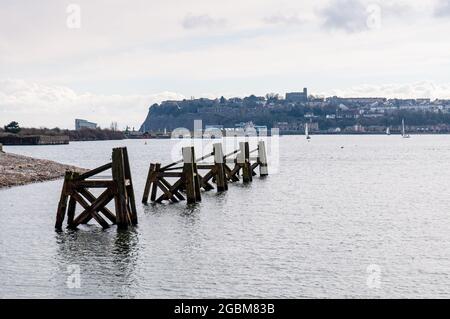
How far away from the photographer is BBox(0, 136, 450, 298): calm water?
863 inches

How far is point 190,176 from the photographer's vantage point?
41.7m

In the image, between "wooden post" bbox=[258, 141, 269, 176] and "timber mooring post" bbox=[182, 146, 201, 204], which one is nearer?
"timber mooring post" bbox=[182, 146, 201, 204]

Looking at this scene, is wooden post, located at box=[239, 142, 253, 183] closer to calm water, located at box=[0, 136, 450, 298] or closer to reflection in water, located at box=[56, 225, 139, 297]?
calm water, located at box=[0, 136, 450, 298]

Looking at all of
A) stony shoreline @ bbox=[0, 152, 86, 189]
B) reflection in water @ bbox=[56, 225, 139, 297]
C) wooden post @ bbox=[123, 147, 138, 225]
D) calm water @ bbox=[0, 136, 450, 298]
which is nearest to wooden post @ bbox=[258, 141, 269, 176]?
stony shoreline @ bbox=[0, 152, 86, 189]

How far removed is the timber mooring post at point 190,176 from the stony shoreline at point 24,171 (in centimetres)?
1508

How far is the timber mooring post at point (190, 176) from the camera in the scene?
4128cm

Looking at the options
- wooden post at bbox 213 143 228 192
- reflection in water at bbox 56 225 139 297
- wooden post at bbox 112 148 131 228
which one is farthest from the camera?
wooden post at bbox 213 143 228 192

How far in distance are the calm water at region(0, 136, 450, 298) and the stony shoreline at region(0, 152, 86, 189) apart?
8948mm

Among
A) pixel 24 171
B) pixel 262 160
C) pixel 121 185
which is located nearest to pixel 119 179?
pixel 121 185

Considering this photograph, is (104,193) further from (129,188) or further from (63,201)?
(63,201)

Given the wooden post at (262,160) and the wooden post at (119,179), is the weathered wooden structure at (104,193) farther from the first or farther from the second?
the wooden post at (262,160)

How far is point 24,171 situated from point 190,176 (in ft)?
79.2
